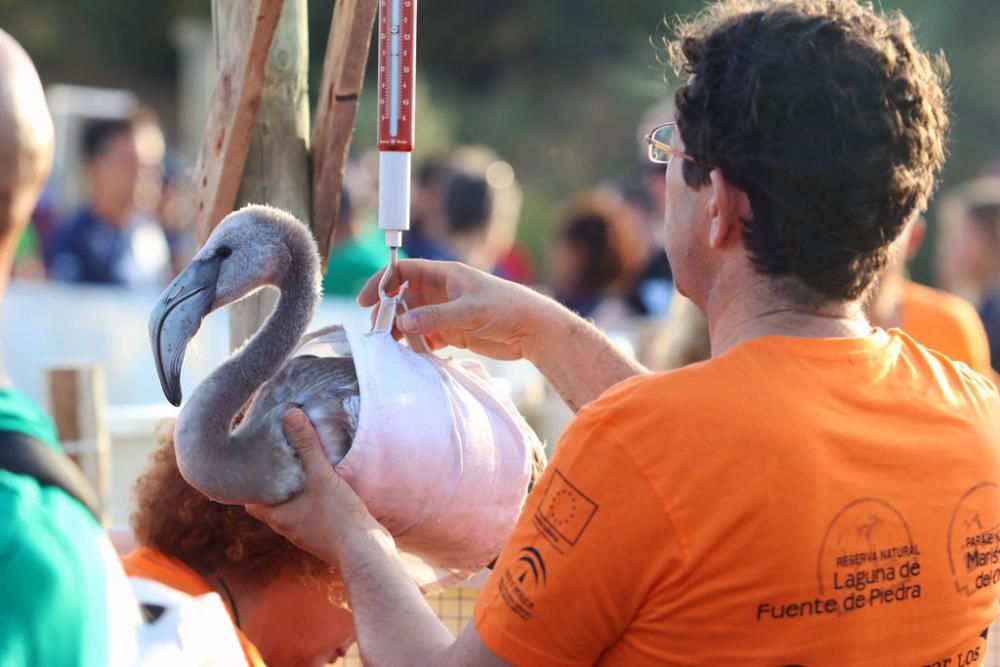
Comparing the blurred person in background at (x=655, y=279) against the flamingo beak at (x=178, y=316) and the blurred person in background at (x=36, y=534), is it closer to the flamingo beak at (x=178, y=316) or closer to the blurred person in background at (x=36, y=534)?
the flamingo beak at (x=178, y=316)

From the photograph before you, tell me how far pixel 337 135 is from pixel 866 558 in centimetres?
147

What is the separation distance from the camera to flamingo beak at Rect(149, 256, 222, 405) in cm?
203

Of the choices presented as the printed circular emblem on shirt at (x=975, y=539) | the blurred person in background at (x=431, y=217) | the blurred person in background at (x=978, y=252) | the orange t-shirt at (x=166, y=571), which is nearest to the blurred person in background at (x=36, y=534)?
the orange t-shirt at (x=166, y=571)

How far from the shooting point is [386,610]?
1.92 m

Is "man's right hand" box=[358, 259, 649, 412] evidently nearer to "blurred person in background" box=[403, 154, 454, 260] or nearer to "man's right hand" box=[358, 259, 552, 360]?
"man's right hand" box=[358, 259, 552, 360]

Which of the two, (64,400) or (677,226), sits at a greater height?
(677,226)

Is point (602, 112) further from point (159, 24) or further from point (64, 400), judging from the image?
point (64, 400)

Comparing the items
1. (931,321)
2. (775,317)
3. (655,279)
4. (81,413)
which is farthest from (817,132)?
(655,279)

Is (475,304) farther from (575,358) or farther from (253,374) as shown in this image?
(253,374)

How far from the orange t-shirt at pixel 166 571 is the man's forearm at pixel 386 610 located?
435 mm

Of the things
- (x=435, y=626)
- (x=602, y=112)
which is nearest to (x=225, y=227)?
(x=435, y=626)

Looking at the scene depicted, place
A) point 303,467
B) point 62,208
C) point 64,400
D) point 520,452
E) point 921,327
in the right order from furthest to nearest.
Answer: point 62,208 < point 921,327 < point 64,400 < point 520,452 < point 303,467

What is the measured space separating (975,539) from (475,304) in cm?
97

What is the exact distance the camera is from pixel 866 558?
5.63 feet
